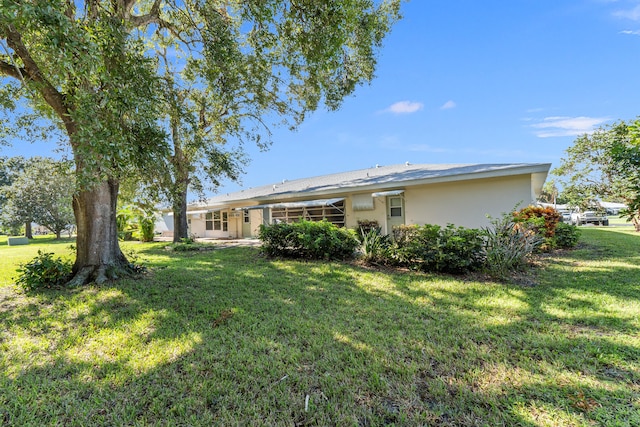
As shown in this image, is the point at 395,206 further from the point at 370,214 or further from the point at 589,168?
the point at 589,168

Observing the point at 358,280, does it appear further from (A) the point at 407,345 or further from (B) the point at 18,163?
(B) the point at 18,163

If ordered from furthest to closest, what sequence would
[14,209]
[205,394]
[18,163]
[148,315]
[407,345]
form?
[18,163] → [14,209] → [148,315] → [407,345] → [205,394]

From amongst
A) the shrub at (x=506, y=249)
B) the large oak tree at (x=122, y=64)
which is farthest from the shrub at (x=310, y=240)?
the large oak tree at (x=122, y=64)

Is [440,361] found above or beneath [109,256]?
beneath

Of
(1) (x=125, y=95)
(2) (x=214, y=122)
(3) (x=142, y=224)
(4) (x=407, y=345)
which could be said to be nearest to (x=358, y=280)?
(4) (x=407, y=345)

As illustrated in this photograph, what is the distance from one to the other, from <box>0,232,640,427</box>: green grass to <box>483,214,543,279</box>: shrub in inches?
23.1

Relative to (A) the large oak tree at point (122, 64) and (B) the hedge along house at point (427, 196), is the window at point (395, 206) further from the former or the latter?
(A) the large oak tree at point (122, 64)

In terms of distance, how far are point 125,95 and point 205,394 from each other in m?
4.69

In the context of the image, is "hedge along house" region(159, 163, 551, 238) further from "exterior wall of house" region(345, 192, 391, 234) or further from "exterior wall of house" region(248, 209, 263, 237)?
"exterior wall of house" region(248, 209, 263, 237)

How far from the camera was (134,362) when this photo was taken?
316 centimetres

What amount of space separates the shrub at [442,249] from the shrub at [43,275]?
→ 7986 mm

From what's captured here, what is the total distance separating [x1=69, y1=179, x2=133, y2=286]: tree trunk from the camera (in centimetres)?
640

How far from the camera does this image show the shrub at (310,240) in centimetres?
874

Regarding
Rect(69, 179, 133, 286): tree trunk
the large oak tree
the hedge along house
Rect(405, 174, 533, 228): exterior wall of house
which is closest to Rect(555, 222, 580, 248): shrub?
the hedge along house
